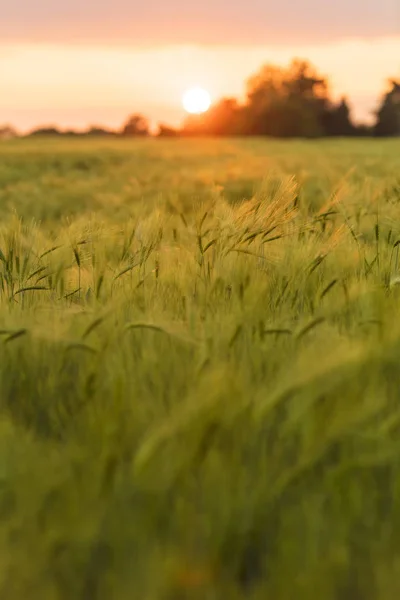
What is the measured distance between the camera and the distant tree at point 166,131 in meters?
40.9

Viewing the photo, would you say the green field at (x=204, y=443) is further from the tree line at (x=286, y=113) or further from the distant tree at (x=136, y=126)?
the distant tree at (x=136, y=126)

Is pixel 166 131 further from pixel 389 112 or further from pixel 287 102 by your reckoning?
pixel 389 112

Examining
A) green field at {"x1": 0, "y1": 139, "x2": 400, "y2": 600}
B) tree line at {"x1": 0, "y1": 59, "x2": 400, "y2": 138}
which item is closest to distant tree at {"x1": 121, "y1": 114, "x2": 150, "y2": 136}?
tree line at {"x1": 0, "y1": 59, "x2": 400, "y2": 138}

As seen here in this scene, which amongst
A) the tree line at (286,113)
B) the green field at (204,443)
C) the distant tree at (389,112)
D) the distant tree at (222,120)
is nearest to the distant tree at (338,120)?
the tree line at (286,113)

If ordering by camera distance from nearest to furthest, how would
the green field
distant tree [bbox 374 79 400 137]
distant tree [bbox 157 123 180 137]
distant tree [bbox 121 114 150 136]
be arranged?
the green field, distant tree [bbox 374 79 400 137], distant tree [bbox 157 123 180 137], distant tree [bbox 121 114 150 136]

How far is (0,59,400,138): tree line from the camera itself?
3903 cm

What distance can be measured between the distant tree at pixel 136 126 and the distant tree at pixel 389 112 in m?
15.3

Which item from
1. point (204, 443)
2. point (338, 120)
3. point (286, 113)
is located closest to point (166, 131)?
point (286, 113)

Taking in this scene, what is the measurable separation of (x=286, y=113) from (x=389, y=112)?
214 inches

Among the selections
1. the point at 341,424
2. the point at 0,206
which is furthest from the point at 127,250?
the point at 0,206

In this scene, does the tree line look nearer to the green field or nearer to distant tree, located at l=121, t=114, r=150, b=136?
distant tree, located at l=121, t=114, r=150, b=136

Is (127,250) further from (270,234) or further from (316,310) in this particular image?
(316,310)

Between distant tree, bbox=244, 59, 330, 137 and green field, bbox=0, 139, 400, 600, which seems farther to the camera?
distant tree, bbox=244, 59, 330, 137

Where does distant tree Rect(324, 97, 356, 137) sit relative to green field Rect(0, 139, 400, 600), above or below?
above
